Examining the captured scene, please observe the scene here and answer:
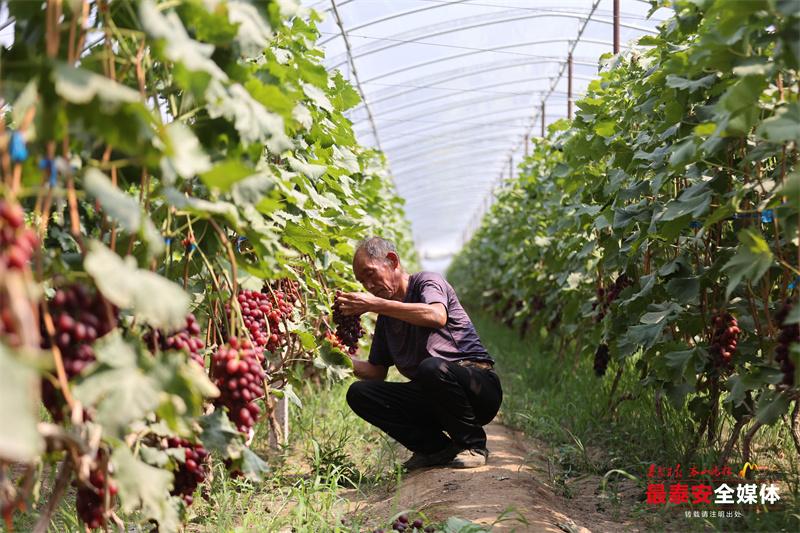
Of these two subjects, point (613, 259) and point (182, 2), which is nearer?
point (182, 2)

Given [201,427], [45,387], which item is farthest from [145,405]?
[201,427]

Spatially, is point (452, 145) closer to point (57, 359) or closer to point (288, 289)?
point (288, 289)

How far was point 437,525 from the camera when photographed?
2635 millimetres

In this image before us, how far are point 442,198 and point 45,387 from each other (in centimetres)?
2279

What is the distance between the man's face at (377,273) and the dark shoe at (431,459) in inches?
Answer: 31.9

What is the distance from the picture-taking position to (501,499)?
2961 mm

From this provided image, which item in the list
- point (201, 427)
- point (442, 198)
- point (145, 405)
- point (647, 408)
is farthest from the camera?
point (442, 198)

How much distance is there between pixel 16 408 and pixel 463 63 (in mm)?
10784

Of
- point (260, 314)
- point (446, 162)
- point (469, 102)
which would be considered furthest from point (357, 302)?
point (446, 162)

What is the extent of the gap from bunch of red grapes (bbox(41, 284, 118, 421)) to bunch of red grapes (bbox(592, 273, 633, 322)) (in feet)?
9.64

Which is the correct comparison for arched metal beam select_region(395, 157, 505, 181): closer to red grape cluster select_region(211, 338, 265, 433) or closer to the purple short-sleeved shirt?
the purple short-sleeved shirt

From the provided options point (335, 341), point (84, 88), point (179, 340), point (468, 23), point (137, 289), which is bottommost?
point (335, 341)

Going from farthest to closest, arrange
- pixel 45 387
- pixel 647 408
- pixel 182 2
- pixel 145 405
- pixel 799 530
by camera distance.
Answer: pixel 647 408, pixel 799 530, pixel 182 2, pixel 45 387, pixel 145 405

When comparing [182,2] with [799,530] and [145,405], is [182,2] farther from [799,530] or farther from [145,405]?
[799,530]
